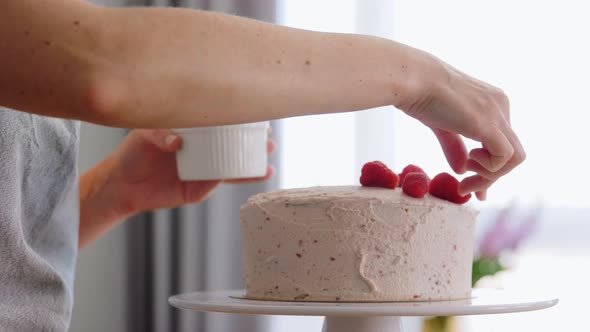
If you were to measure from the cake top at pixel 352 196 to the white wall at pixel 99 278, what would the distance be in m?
1.33

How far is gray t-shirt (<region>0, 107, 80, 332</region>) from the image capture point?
39.9 inches

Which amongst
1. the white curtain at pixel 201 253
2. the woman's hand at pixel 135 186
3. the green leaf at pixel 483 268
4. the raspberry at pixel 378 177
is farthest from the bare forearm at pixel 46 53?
the white curtain at pixel 201 253

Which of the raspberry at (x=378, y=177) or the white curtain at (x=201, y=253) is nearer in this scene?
the raspberry at (x=378, y=177)

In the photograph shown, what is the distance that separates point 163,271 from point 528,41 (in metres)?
1.19

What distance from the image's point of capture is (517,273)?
2.10 metres

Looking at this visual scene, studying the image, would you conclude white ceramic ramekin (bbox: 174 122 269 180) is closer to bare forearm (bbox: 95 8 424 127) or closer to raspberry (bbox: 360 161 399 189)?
raspberry (bbox: 360 161 399 189)

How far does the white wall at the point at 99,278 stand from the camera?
7.79 feet

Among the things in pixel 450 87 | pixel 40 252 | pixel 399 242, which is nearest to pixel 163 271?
pixel 40 252

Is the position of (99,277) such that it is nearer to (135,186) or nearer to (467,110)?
(135,186)

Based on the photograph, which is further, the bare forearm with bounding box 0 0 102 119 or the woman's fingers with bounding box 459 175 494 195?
the woman's fingers with bounding box 459 175 494 195

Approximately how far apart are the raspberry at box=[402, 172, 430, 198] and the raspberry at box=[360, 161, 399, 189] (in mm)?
25

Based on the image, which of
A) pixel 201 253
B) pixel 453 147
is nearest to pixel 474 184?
pixel 453 147

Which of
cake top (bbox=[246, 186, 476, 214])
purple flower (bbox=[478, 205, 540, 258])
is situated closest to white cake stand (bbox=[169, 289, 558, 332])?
cake top (bbox=[246, 186, 476, 214])

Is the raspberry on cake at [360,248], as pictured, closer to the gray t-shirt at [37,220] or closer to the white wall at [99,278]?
the gray t-shirt at [37,220]
